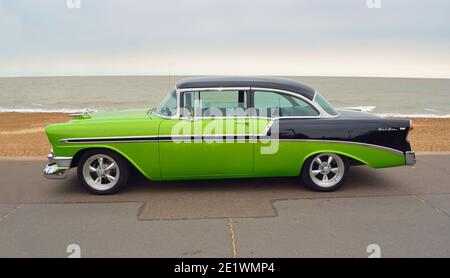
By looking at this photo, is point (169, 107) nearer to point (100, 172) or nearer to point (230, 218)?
point (100, 172)

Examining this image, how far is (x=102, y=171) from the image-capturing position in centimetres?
514

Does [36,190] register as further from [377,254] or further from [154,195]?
[377,254]

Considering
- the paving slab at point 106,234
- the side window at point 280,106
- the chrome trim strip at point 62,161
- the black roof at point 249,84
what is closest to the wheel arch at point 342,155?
the side window at point 280,106

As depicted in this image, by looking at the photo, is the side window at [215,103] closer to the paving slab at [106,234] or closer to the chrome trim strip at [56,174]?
the paving slab at [106,234]

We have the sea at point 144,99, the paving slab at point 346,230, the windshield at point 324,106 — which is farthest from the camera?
the sea at point 144,99

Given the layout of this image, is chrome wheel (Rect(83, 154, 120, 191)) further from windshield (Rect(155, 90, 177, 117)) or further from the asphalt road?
windshield (Rect(155, 90, 177, 117))

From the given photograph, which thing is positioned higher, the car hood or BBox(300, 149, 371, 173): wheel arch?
the car hood

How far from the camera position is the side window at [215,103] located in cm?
518

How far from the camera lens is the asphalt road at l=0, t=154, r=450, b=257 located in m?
3.57

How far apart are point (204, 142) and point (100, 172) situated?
1521mm

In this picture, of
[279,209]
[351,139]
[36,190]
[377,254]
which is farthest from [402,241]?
[36,190]

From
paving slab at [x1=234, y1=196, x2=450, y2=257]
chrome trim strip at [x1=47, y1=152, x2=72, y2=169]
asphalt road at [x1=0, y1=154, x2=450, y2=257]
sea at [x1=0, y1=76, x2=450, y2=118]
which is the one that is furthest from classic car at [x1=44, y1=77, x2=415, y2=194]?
sea at [x1=0, y1=76, x2=450, y2=118]

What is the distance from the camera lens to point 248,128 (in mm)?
5023

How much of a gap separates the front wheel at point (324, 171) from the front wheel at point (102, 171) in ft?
8.35
